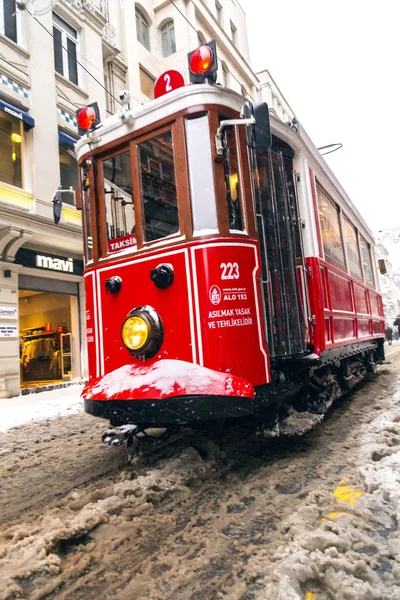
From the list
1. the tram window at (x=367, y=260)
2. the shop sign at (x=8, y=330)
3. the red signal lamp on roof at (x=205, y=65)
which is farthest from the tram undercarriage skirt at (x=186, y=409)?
the shop sign at (x=8, y=330)

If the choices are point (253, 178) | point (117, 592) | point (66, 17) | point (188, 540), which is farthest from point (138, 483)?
point (66, 17)

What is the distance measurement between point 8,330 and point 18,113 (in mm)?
5286

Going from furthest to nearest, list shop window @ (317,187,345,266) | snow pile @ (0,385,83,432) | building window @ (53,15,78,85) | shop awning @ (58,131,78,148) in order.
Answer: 1. building window @ (53,15,78,85)
2. shop awning @ (58,131,78,148)
3. snow pile @ (0,385,83,432)
4. shop window @ (317,187,345,266)

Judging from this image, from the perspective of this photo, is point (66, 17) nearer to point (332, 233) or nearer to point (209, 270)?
point (332, 233)

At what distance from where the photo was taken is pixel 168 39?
17812mm

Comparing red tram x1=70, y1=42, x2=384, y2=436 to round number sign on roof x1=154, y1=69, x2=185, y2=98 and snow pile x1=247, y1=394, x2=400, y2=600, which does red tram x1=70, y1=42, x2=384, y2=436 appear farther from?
snow pile x1=247, y1=394, x2=400, y2=600

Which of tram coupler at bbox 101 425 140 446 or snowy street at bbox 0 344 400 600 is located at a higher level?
tram coupler at bbox 101 425 140 446

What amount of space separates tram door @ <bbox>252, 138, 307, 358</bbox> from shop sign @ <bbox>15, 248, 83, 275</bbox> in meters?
7.71

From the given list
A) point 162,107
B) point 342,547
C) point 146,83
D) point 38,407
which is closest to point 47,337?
point 38,407

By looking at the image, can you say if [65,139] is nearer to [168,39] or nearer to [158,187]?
[158,187]

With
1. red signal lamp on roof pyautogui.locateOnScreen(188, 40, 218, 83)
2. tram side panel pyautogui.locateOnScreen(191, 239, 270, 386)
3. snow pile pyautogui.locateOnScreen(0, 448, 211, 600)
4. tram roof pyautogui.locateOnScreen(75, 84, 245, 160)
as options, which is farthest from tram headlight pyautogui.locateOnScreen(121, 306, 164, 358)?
red signal lamp on roof pyautogui.locateOnScreen(188, 40, 218, 83)

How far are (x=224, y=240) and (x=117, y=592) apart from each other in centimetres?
250

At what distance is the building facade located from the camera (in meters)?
9.69

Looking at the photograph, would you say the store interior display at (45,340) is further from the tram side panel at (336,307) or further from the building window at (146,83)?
the building window at (146,83)
